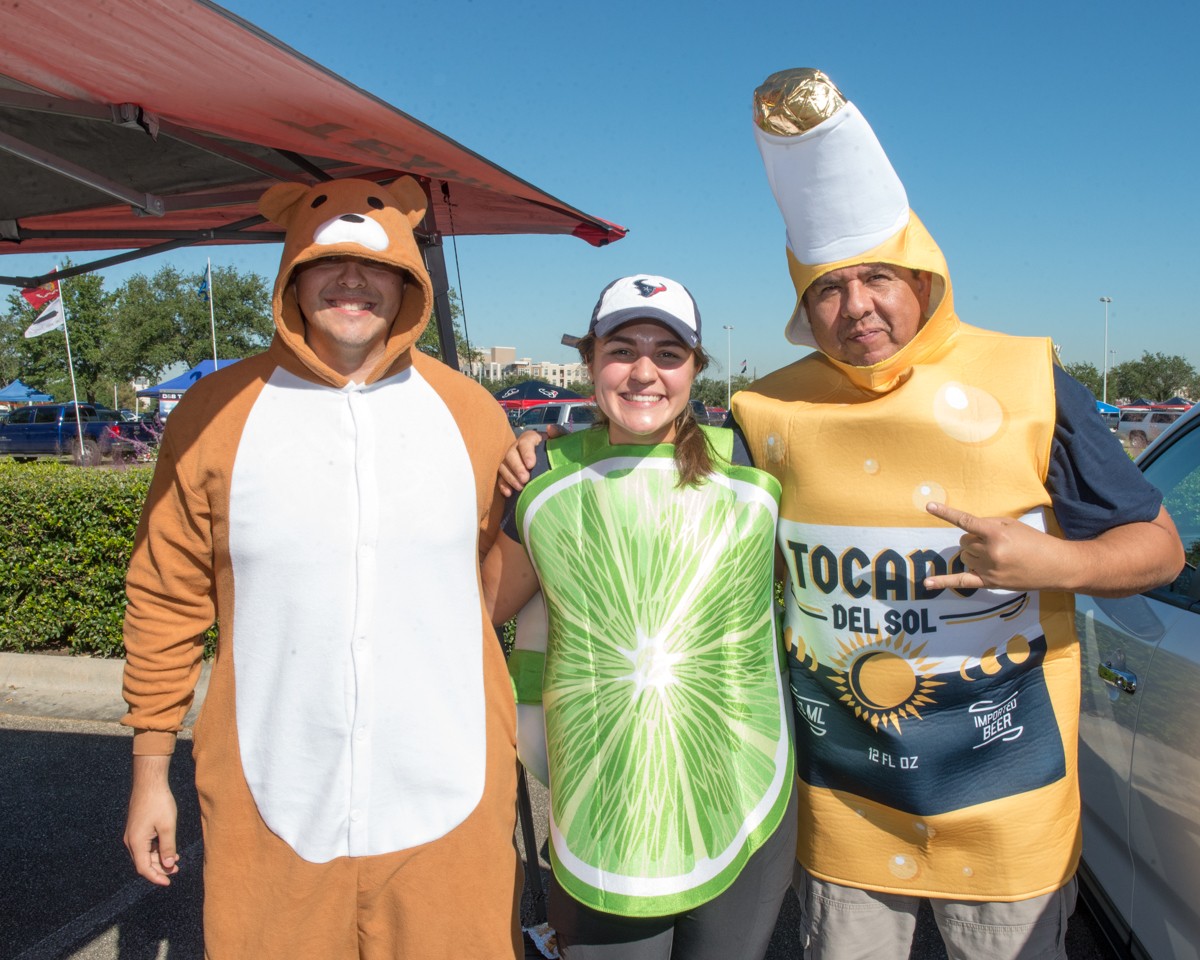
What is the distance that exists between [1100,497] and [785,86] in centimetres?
103

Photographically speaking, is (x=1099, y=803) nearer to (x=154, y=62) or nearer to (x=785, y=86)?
(x=785, y=86)

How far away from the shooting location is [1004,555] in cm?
159

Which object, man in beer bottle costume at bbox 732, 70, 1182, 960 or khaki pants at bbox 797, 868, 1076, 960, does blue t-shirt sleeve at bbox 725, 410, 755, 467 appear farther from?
khaki pants at bbox 797, 868, 1076, 960

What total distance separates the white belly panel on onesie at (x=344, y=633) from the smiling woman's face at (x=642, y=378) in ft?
1.34

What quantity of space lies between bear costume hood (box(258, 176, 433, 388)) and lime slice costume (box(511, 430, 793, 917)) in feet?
1.48

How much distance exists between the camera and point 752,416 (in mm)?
1963

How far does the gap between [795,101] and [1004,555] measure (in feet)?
3.22

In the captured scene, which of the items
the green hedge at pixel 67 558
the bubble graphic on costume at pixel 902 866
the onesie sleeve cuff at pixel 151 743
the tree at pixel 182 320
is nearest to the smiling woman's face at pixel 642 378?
the bubble graphic on costume at pixel 902 866

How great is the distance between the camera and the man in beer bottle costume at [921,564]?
67.8 inches

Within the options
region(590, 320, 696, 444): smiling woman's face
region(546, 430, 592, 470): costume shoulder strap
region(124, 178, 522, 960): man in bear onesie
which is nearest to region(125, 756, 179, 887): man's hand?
region(124, 178, 522, 960): man in bear onesie

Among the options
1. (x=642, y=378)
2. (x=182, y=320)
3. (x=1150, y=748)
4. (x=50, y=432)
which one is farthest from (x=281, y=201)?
(x=182, y=320)

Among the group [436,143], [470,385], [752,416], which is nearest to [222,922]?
[470,385]

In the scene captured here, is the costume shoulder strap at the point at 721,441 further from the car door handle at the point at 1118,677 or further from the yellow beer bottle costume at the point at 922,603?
the car door handle at the point at 1118,677

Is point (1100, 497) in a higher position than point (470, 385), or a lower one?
lower
